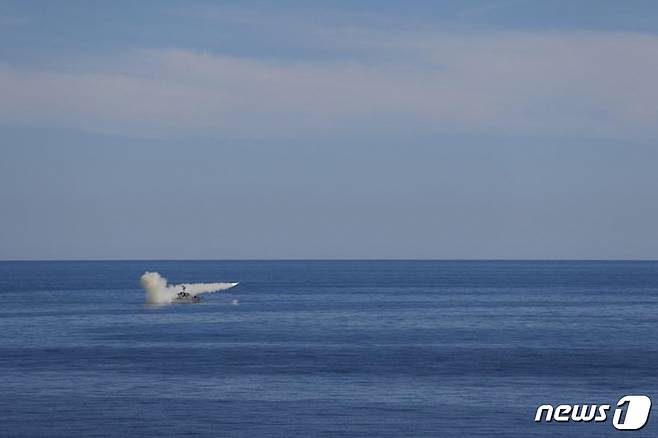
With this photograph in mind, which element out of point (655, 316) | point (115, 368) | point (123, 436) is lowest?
point (123, 436)

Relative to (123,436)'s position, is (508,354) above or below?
above

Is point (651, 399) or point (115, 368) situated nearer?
point (651, 399)

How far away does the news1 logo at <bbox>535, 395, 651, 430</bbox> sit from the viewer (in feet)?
235

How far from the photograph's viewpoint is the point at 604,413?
249 feet

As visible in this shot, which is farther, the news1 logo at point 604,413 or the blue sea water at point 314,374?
the blue sea water at point 314,374

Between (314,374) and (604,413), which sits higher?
(314,374)

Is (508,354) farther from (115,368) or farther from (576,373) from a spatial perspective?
(115,368)

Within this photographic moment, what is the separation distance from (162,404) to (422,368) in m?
30.4

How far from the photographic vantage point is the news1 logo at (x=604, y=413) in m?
71.7

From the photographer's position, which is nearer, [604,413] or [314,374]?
[604,413]

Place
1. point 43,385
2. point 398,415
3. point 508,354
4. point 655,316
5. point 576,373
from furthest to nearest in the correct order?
point 655,316, point 508,354, point 576,373, point 43,385, point 398,415

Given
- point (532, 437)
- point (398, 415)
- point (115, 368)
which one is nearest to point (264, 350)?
point (115, 368)

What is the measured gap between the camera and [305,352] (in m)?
116

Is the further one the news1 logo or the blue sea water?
the blue sea water
